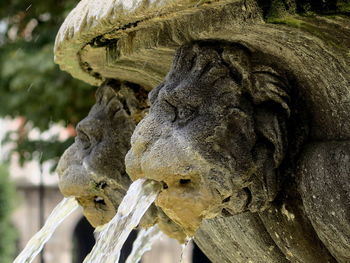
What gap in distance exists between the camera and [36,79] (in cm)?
604

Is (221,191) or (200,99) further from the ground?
(200,99)

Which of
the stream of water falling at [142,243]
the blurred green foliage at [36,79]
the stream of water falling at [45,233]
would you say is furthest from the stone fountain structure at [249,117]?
the blurred green foliage at [36,79]

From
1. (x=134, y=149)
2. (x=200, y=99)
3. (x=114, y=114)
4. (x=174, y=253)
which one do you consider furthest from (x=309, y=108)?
(x=174, y=253)

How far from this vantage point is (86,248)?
14.0 meters

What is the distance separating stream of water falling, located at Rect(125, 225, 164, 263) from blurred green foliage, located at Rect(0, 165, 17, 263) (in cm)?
1004

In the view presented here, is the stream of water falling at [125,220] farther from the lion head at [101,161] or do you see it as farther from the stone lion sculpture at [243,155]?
the lion head at [101,161]

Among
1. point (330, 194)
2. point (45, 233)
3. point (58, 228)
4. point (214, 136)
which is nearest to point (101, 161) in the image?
point (45, 233)

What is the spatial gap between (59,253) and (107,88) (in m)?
13.6

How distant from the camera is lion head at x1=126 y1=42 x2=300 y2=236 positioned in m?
2.30

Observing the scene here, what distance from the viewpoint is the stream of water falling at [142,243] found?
133 inches

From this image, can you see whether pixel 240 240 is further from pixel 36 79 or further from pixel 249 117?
pixel 36 79

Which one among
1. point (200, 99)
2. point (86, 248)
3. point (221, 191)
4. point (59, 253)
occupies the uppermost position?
point (200, 99)

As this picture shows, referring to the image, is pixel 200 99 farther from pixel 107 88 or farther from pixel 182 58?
pixel 107 88

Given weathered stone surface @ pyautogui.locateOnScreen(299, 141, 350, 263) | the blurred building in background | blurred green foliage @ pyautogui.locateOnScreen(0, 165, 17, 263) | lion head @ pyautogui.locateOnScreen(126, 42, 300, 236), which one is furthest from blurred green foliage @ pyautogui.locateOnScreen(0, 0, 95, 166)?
the blurred building in background
